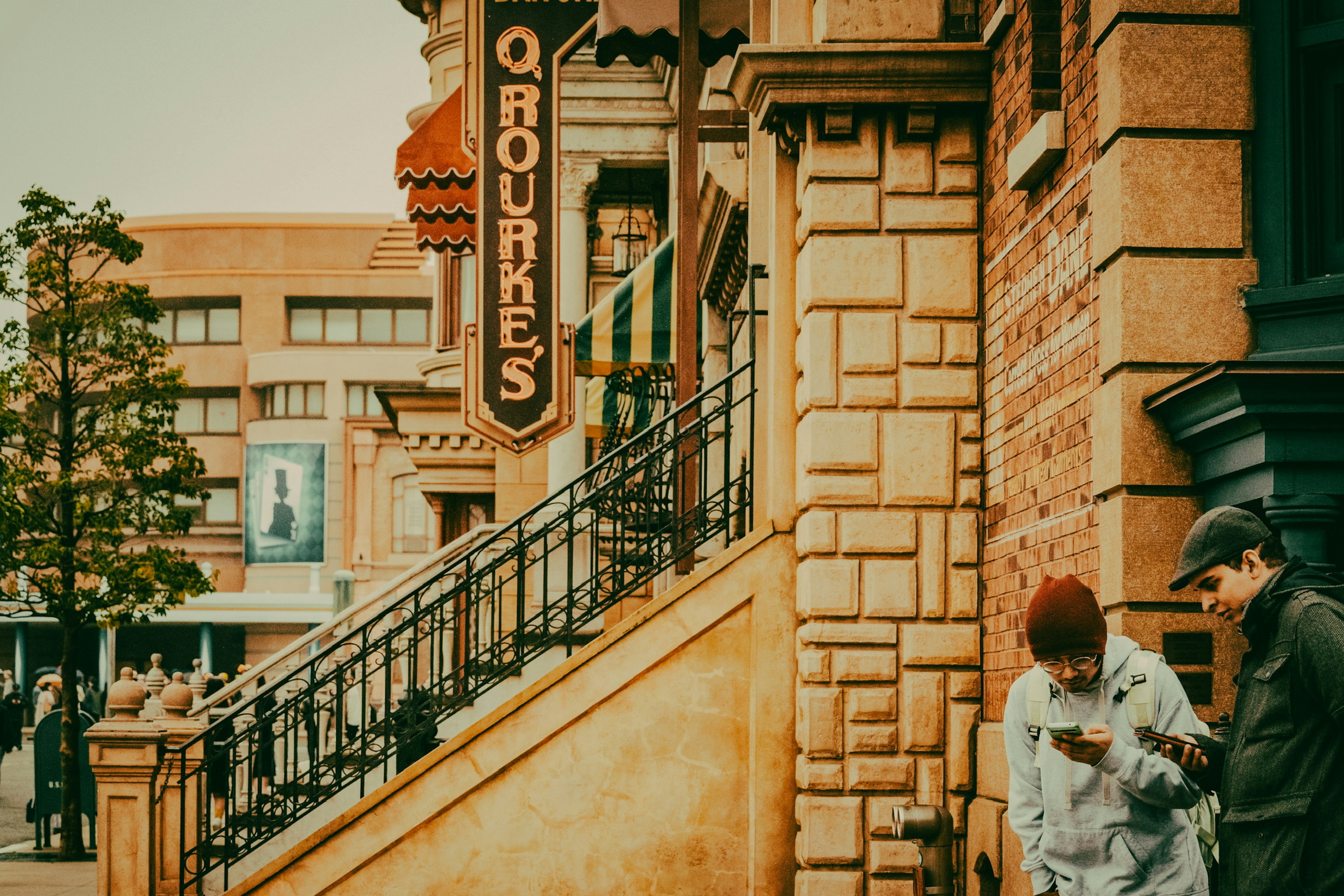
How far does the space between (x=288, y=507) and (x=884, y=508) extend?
52940 millimetres

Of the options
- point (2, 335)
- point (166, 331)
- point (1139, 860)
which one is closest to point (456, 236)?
point (2, 335)

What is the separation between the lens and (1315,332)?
5.75 m

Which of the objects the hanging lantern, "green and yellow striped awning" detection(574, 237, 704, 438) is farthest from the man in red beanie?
the hanging lantern

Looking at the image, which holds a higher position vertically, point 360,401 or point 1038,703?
point 360,401

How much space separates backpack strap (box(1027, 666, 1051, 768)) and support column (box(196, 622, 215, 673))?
52.7 metres

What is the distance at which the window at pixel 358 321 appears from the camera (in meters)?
62.8

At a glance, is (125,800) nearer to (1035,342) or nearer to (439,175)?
(1035,342)

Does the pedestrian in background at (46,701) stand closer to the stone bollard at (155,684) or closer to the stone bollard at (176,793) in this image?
the stone bollard at (155,684)

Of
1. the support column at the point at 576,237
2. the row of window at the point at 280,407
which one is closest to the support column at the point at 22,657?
the row of window at the point at 280,407

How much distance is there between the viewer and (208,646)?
181ft

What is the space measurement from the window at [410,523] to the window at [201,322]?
10.6 meters

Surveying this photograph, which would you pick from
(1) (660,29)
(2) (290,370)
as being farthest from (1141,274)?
(2) (290,370)

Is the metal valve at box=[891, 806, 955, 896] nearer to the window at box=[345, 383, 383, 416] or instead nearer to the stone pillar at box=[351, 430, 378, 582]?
the stone pillar at box=[351, 430, 378, 582]

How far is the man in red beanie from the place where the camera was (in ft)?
13.7
